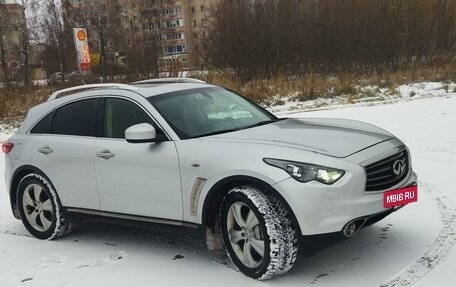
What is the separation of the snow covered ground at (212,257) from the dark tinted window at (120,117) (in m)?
1.09

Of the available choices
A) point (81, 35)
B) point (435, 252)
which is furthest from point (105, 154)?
point (81, 35)

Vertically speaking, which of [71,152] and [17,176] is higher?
[71,152]

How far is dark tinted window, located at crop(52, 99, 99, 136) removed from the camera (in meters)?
5.02

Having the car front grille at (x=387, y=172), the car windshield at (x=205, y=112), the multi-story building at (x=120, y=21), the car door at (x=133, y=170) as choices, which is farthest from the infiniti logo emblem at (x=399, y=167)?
the multi-story building at (x=120, y=21)

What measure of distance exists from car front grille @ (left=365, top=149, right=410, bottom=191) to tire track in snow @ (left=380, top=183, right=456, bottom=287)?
0.65 m

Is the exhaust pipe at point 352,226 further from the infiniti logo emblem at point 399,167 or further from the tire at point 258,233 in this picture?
the infiniti logo emblem at point 399,167

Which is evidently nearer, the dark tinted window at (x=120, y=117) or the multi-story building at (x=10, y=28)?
the dark tinted window at (x=120, y=117)

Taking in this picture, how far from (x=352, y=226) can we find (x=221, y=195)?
3.39 feet

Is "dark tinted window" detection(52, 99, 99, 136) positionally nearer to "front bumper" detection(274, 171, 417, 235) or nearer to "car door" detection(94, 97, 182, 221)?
"car door" detection(94, 97, 182, 221)

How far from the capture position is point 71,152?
495 cm

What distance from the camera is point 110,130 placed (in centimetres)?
482

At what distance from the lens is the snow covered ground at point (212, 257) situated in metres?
3.88

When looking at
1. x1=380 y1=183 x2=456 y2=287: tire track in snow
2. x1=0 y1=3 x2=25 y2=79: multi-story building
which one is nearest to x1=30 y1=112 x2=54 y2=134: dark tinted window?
x1=380 y1=183 x2=456 y2=287: tire track in snow

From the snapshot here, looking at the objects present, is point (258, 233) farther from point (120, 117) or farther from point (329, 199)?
point (120, 117)
